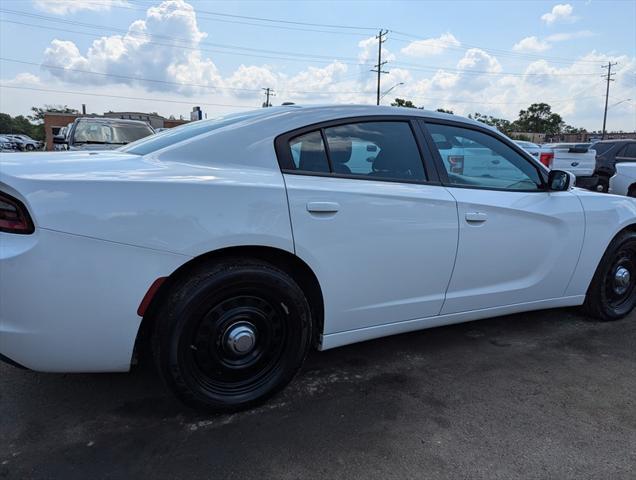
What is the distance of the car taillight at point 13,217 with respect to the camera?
1.90 meters

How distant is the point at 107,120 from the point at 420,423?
10195mm

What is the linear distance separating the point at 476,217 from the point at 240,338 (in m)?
1.59

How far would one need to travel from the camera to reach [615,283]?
3.83 meters

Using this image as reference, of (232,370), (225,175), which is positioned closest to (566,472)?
(232,370)

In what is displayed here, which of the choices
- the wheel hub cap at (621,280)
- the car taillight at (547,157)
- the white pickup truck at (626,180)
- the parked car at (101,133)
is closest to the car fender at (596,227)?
the wheel hub cap at (621,280)

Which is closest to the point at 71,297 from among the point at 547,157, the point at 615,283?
the point at 615,283

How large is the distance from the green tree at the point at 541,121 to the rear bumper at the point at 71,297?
3694 inches

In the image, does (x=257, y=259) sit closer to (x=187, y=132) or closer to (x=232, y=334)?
(x=232, y=334)

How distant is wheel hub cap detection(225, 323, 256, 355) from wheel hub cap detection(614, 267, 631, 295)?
10.1 ft

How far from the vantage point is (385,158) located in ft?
9.15

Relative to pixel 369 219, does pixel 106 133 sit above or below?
above

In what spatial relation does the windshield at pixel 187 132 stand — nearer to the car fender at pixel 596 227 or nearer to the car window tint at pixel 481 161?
the car window tint at pixel 481 161

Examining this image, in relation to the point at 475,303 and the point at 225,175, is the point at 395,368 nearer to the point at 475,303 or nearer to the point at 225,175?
the point at 475,303

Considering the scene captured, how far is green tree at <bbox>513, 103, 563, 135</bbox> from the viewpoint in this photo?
86625 millimetres
